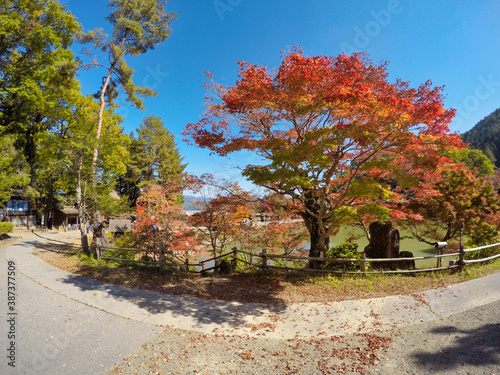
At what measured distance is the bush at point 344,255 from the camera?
8906 millimetres

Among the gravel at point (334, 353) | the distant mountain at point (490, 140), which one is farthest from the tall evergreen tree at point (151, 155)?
the distant mountain at point (490, 140)

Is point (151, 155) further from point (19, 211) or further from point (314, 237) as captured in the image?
point (314, 237)

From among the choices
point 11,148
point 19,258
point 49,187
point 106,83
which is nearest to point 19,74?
point 11,148

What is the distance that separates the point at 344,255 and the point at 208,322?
252 inches

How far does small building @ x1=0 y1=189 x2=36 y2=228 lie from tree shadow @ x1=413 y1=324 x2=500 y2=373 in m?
29.8

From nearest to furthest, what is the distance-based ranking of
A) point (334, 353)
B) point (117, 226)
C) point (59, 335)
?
point (334, 353), point (59, 335), point (117, 226)

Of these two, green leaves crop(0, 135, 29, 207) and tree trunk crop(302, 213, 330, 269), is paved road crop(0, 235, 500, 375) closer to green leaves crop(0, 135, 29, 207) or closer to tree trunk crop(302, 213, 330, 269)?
tree trunk crop(302, 213, 330, 269)

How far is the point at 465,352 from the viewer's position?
13.7ft

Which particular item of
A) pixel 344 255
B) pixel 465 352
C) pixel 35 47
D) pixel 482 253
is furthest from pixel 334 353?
pixel 35 47

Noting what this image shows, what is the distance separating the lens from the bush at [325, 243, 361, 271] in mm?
8906

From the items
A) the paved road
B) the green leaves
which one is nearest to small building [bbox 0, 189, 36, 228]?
the green leaves

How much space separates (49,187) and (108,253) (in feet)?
60.7

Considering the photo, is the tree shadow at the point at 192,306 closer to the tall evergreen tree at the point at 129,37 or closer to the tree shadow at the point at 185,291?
the tree shadow at the point at 185,291

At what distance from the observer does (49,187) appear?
24641mm
